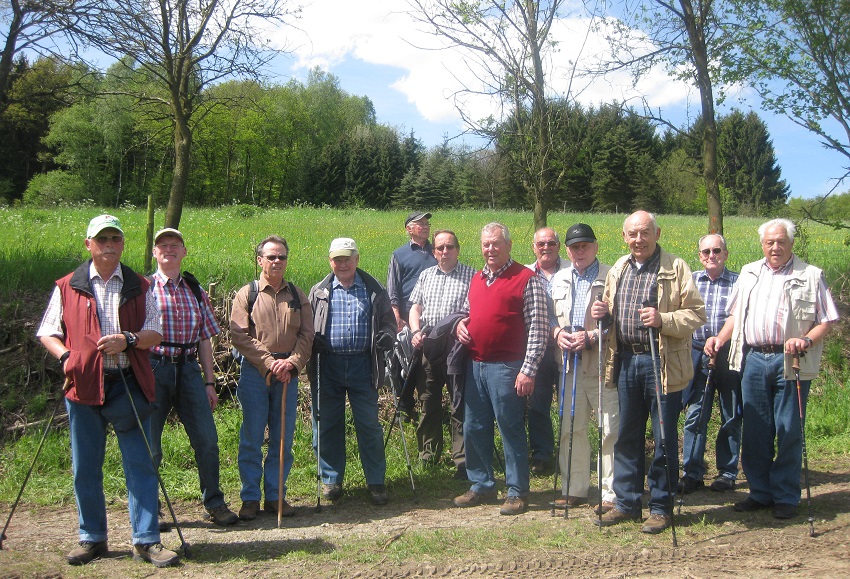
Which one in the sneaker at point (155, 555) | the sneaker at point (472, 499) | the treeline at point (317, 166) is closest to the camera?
the sneaker at point (155, 555)

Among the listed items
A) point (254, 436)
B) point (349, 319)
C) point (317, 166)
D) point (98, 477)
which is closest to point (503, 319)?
point (349, 319)

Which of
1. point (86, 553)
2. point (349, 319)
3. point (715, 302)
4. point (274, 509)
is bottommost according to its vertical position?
point (274, 509)

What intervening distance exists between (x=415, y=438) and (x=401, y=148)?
48.6 m

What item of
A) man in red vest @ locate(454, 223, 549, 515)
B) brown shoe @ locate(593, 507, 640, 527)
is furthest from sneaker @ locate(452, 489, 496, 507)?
brown shoe @ locate(593, 507, 640, 527)

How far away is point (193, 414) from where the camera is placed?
16.8 ft

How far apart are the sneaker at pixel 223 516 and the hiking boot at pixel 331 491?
85 cm

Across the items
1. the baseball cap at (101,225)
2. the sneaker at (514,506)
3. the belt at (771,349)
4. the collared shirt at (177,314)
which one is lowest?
the sneaker at (514,506)

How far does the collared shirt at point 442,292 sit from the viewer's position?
604cm

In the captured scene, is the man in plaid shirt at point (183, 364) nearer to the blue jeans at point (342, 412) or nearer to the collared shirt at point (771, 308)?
the blue jeans at point (342, 412)

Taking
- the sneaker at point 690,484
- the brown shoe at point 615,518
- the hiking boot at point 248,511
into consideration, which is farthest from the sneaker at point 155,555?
the sneaker at point 690,484

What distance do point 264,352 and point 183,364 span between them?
0.59 meters

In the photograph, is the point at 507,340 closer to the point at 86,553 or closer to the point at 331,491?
the point at 331,491

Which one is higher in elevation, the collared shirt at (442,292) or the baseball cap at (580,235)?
the baseball cap at (580,235)

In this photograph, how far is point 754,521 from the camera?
509cm
